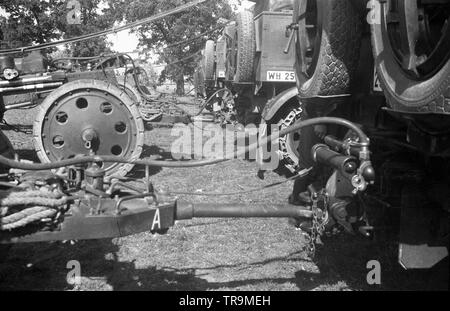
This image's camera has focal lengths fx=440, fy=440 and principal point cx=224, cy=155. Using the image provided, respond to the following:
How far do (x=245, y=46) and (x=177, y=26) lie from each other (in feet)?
123

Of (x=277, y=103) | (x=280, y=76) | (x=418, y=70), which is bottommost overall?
(x=277, y=103)

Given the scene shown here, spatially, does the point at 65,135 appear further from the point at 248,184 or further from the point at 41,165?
the point at 41,165

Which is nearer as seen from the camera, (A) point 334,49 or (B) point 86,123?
(A) point 334,49

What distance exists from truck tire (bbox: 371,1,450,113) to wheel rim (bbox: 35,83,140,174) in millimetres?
4237

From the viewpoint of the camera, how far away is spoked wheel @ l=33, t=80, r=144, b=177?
5.92m

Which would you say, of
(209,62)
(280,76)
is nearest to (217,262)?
(280,76)

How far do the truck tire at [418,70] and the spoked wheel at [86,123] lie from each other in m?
→ 4.18

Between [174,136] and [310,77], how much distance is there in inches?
334

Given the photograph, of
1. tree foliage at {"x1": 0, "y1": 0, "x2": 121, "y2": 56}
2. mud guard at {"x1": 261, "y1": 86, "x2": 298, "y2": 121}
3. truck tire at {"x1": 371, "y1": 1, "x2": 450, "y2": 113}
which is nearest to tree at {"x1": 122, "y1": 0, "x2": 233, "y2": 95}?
tree foliage at {"x1": 0, "y1": 0, "x2": 121, "y2": 56}

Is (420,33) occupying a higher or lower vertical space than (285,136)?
higher

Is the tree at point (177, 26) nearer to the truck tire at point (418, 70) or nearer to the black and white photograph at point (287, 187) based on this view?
the black and white photograph at point (287, 187)

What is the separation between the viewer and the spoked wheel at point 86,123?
592 centimetres

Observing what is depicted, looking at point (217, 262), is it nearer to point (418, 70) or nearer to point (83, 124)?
point (418, 70)

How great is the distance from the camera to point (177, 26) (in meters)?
42.9
